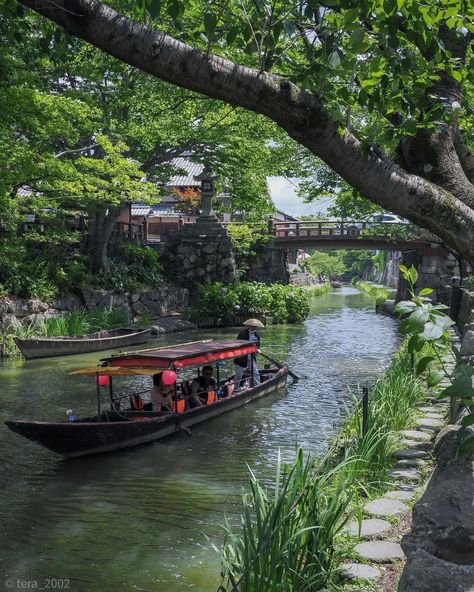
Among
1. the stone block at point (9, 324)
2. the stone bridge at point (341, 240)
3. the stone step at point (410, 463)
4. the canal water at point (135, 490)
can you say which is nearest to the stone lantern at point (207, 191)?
the stone bridge at point (341, 240)

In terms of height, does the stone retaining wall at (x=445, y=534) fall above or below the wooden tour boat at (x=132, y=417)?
above

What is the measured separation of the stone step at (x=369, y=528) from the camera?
19.4ft

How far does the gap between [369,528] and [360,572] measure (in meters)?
0.88

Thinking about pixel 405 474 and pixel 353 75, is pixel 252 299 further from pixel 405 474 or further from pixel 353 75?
pixel 353 75

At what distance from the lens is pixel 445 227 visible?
15.8ft

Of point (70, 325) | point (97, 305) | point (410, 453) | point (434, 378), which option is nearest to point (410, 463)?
point (410, 453)

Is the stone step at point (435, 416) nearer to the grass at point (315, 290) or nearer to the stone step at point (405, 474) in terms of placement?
the stone step at point (405, 474)

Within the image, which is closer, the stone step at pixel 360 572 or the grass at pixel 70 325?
the stone step at pixel 360 572

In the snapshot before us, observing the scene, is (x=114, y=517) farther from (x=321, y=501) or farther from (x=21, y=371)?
(x=21, y=371)

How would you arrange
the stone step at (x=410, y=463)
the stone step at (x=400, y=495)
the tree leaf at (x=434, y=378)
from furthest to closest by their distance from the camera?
1. the stone step at (x=410, y=463)
2. the stone step at (x=400, y=495)
3. the tree leaf at (x=434, y=378)

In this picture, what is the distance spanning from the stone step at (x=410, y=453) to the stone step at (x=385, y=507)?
1.51m

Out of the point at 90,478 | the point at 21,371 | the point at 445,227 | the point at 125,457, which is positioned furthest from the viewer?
the point at 21,371

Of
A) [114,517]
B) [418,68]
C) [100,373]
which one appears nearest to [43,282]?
[100,373]

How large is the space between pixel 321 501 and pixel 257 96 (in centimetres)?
402
